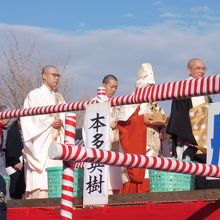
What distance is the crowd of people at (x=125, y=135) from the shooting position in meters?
6.88

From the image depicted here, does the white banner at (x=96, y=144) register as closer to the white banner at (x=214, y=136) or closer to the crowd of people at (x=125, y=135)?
the crowd of people at (x=125, y=135)

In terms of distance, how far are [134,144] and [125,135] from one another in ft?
0.40

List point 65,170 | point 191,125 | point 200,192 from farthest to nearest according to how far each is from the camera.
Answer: point 191,125 < point 200,192 < point 65,170

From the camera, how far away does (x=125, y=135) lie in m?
7.13

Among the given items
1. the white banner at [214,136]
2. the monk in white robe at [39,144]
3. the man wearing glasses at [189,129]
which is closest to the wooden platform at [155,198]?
the white banner at [214,136]

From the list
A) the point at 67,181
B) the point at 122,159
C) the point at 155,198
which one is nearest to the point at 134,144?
the point at 155,198

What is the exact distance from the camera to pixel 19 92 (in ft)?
81.1

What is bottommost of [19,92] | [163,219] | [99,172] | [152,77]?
[163,219]

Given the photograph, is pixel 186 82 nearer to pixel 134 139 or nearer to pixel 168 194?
pixel 168 194

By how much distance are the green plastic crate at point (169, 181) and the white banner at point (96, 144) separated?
60 cm

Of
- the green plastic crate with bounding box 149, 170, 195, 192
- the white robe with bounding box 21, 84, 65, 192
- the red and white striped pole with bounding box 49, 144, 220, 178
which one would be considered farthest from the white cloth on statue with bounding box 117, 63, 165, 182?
the red and white striped pole with bounding box 49, 144, 220, 178

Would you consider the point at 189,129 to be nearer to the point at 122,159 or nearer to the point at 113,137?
the point at 113,137

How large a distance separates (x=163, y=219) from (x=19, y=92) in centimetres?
1902

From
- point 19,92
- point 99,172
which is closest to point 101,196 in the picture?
point 99,172
